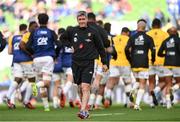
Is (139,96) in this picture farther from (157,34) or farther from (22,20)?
(22,20)

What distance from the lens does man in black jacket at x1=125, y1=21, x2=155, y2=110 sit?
22766 millimetres

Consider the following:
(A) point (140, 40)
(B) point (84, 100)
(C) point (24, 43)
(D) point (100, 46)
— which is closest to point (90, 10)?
(C) point (24, 43)

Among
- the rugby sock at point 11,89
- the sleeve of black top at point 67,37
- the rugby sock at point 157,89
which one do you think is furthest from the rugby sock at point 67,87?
the sleeve of black top at point 67,37

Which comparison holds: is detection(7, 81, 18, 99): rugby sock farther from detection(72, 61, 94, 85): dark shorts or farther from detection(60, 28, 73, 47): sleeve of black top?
detection(72, 61, 94, 85): dark shorts

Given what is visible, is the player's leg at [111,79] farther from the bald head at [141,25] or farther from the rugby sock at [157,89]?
the bald head at [141,25]

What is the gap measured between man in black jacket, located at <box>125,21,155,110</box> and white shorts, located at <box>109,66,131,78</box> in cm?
127

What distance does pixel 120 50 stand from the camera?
24625 mm

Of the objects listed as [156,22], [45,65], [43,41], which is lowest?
[45,65]

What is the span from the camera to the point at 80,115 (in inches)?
688

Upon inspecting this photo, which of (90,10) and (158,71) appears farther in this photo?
(90,10)

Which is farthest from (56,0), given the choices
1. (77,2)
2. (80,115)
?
(80,115)

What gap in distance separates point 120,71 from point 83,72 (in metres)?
6.78

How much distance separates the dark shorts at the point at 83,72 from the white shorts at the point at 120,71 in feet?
21.1

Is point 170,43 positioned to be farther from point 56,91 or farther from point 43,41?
point 43,41
